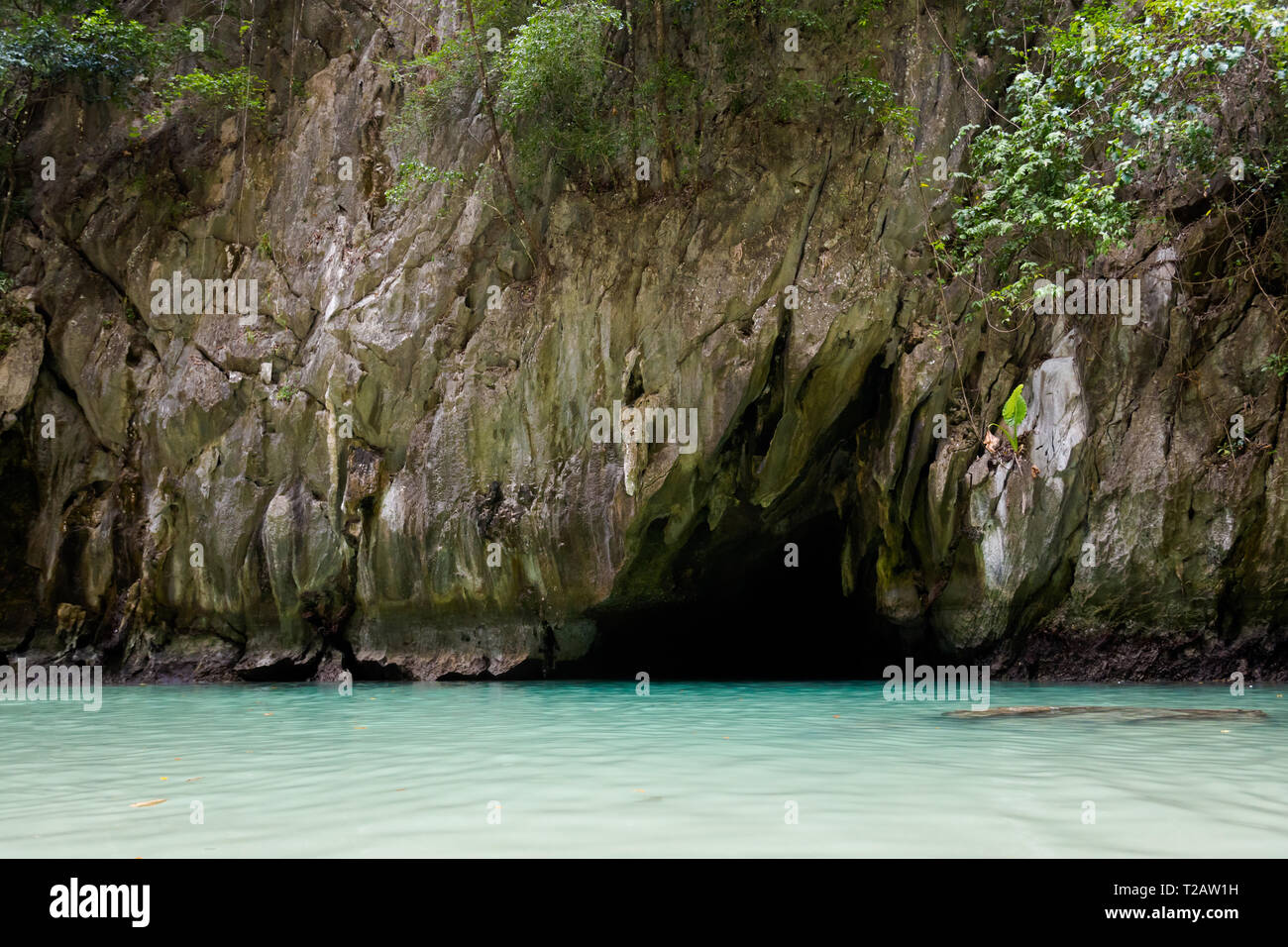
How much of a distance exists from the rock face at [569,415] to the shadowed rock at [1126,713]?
4384 mm

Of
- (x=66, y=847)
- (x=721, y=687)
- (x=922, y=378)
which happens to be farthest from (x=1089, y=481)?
(x=66, y=847)

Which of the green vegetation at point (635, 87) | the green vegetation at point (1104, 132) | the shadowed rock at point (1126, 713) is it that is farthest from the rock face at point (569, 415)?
the shadowed rock at point (1126, 713)

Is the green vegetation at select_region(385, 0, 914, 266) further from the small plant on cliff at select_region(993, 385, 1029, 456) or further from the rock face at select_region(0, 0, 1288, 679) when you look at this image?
the small plant on cliff at select_region(993, 385, 1029, 456)

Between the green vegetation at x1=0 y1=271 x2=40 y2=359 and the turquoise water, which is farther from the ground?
the green vegetation at x1=0 y1=271 x2=40 y2=359

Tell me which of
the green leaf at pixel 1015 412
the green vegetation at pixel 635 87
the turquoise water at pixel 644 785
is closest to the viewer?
the turquoise water at pixel 644 785

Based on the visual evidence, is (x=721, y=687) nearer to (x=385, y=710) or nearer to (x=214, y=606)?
(x=385, y=710)

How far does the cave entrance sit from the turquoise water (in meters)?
5.83

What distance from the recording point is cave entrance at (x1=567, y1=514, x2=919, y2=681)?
44.0ft

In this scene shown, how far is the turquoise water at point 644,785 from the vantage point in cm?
293

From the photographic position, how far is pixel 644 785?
3986 mm

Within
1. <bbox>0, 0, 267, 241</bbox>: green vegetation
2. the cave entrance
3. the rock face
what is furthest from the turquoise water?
<bbox>0, 0, 267, 241</bbox>: green vegetation

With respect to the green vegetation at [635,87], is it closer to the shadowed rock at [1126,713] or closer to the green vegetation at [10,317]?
the green vegetation at [10,317]

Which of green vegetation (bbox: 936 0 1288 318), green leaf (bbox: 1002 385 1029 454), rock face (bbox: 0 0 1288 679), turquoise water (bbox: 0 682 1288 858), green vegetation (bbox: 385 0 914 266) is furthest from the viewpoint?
green vegetation (bbox: 385 0 914 266)
